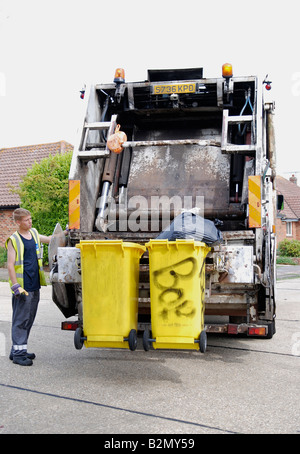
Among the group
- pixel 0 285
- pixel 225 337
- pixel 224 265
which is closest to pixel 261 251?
pixel 224 265

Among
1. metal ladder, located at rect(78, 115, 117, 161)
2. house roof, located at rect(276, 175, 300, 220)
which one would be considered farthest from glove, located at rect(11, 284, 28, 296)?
house roof, located at rect(276, 175, 300, 220)

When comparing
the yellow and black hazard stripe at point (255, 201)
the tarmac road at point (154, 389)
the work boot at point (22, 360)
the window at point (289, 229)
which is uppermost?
the window at point (289, 229)

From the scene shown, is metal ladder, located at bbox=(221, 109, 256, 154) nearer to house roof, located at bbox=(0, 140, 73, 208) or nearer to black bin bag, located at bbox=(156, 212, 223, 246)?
black bin bag, located at bbox=(156, 212, 223, 246)

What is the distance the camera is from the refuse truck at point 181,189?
4281 millimetres

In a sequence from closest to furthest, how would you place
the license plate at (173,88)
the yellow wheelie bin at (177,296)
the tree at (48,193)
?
the yellow wheelie bin at (177,296)
the license plate at (173,88)
the tree at (48,193)

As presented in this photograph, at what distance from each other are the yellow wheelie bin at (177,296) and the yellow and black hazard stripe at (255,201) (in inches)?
38.3

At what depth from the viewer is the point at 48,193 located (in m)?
14.1

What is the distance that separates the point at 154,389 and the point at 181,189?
2506 millimetres

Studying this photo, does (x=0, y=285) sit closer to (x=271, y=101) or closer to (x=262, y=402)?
(x=271, y=101)

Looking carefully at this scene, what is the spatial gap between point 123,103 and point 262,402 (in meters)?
3.84

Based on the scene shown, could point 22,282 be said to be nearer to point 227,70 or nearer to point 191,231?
point 191,231

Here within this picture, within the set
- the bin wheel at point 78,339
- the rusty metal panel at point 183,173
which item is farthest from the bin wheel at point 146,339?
the rusty metal panel at point 183,173

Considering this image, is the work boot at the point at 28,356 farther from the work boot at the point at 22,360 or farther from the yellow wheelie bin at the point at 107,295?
the yellow wheelie bin at the point at 107,295

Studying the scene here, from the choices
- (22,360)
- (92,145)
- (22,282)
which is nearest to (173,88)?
(92,145)
